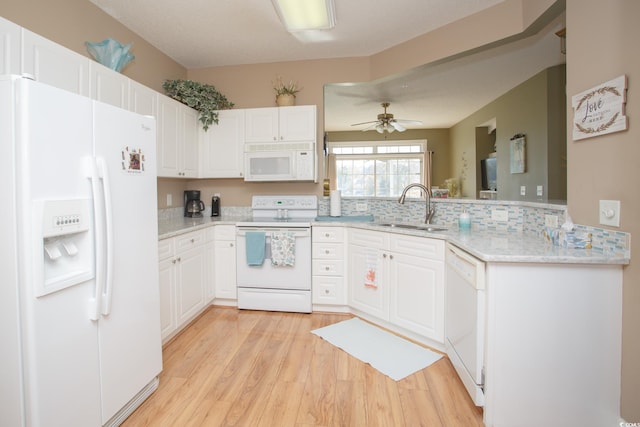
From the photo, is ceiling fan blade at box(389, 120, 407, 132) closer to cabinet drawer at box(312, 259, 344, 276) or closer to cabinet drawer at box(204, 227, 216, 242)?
cabinet drawer at box(312, 259, 344, 276)

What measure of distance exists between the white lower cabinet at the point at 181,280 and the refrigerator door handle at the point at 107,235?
0.86 meters

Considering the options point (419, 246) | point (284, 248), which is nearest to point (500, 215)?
point (419, 246)

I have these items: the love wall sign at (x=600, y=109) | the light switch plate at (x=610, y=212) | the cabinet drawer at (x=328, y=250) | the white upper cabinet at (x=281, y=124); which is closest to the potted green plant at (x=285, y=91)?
the white upper cabinet at (x=281, y=124)

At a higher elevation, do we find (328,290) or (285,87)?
(285,87)

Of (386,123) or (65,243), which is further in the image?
(386,123)

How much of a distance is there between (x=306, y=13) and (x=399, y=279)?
86.2 inches

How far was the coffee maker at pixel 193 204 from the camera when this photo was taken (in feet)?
11.8

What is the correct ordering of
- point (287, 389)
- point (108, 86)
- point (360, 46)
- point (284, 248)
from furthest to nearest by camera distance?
1. point (360, 46)
2. point (284, 248)
3. point (108, 86)
4. point (287, 389)

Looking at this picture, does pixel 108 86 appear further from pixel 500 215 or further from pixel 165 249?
pixel 500 215

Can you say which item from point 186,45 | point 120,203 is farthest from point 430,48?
point 120,203

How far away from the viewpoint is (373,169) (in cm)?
410

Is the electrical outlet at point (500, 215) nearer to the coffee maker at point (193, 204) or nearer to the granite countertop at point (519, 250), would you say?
the granite countertop at point (519, 250)

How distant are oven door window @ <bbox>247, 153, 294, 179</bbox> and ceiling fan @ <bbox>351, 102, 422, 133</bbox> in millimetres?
1025

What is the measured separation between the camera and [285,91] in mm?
3428
